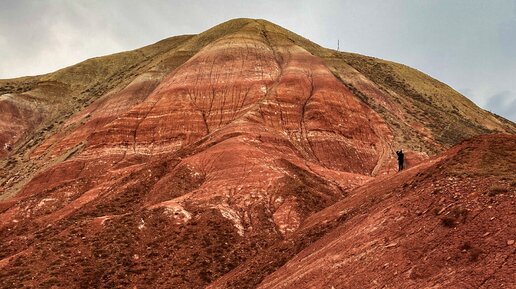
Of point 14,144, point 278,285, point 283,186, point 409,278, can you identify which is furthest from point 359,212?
point 14,144

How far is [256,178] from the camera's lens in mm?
40219

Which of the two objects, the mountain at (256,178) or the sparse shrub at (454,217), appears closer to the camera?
the sparse shrub at (454,217)

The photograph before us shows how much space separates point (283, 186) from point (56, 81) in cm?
9730

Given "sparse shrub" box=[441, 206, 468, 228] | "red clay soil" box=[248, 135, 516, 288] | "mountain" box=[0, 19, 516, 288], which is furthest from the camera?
"mountain" box=[0, 19, 516, 288]

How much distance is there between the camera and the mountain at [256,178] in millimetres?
18469

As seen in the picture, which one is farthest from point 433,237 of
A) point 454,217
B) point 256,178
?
point 256,178

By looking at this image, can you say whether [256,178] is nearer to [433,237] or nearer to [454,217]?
[454,217]

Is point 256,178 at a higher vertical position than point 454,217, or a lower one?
higher

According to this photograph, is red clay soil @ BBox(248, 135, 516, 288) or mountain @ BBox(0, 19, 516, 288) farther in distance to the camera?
mountain @ BBox(0, 19, 516, 288)

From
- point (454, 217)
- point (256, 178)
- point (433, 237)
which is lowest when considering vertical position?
point (433, 237)

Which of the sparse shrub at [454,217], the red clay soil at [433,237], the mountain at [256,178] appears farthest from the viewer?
the mountain at [256,178]

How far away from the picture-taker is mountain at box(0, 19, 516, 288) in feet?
60.6

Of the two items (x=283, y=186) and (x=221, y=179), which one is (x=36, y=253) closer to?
(x=221, y=179)

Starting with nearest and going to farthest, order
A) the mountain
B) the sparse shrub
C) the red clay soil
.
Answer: the red clay soil < the sparse shrub < the mountain
